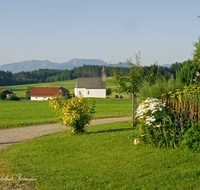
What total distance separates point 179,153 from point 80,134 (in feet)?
18.9

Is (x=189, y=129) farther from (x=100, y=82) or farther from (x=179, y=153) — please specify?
(x=100, y=82)

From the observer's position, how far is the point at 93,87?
92625 mm

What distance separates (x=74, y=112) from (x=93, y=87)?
8100 cm

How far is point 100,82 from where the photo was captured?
92625 millimetres

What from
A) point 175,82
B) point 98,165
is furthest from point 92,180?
point 175,82

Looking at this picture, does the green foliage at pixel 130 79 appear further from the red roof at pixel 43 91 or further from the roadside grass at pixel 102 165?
the red roof at pixel 43 91

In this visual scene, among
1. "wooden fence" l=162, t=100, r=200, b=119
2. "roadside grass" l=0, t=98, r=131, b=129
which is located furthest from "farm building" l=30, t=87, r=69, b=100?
"wooden fence" l=162, t=100, r=200, b=119

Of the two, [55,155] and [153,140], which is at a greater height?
[153,140]

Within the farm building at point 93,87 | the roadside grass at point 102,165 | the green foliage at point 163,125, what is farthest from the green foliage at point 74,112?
the farm building at point 93,87

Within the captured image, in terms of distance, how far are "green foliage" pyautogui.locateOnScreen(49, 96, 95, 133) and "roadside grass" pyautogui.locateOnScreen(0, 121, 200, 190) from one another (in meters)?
1.57

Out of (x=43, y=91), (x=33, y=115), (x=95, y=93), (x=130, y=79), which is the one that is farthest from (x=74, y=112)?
(x=95, y=93)

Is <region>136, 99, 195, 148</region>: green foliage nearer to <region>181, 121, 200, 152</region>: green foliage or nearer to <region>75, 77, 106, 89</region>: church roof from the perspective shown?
<region>181, 121, 200, 152</region>: green foliage

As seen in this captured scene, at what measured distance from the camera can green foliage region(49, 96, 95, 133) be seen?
38.7ft

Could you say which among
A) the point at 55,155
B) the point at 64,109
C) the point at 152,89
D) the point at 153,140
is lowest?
the point at 55,155
